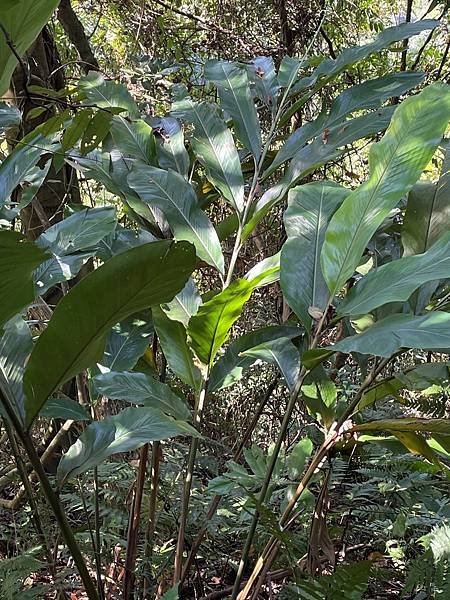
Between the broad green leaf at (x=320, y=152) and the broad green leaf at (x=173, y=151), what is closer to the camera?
the broad green leaf at (x=320, y=152)

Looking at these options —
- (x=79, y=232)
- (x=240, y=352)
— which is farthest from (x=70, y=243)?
(x=240, y=352)

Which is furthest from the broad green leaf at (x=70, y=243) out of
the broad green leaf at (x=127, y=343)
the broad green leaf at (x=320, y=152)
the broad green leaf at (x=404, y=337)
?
the broad green leaf at (x=404, y=337)

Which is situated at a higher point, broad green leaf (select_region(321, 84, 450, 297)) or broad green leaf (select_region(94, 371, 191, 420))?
broad green leaf (select_region(321, 84, 450, 297))

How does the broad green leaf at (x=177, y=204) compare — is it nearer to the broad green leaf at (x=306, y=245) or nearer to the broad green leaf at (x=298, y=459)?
the broad green leaf at (x=306, y=245)

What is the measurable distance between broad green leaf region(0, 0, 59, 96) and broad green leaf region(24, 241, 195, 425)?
0.17 meters

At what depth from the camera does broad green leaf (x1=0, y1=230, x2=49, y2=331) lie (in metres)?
0.40

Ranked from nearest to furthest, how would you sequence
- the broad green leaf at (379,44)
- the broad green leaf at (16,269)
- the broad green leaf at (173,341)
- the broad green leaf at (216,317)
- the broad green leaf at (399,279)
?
the broad green leaf at (16,269) → the broad green leaf at (399,279) → the broad green leaf at (216,317) → the broad green leaf at (173,341) → the broad green leaf at (379,44)

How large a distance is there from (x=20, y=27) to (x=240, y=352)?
470mm

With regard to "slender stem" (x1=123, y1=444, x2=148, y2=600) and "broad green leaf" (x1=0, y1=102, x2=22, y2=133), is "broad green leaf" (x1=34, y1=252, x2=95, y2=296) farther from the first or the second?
"slender stem" (x1=123, y1=444, x2=148, y2=600)

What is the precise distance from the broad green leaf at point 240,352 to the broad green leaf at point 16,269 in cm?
39

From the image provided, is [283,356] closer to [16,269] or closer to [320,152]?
[320,152]

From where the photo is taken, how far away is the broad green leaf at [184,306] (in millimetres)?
790

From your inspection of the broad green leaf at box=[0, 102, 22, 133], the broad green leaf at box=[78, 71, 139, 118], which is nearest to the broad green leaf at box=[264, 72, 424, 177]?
the broad green leaf at box=[78, 71, 139, 118]

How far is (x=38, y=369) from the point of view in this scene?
533mm
